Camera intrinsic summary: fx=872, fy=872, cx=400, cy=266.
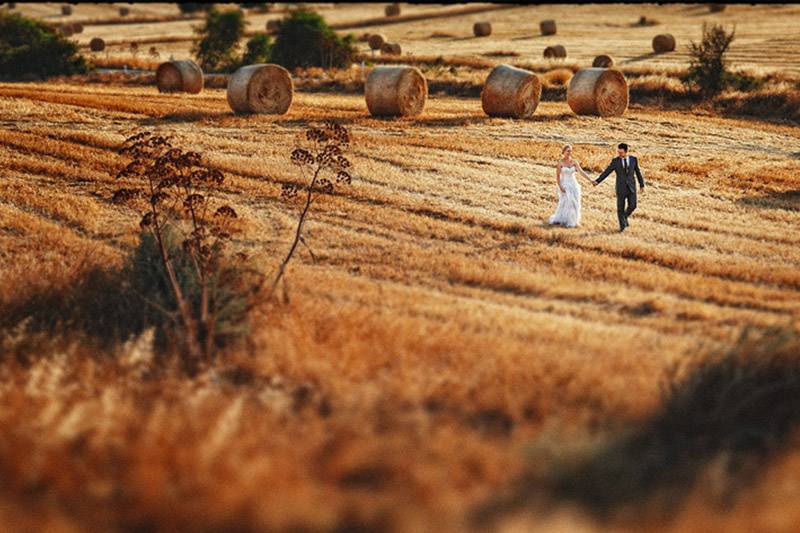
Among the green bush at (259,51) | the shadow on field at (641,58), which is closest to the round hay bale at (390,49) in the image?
the green bush at (259,51)

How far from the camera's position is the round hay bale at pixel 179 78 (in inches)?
1302

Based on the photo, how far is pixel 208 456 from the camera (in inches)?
199

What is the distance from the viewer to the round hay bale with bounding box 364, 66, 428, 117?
25.4 meters

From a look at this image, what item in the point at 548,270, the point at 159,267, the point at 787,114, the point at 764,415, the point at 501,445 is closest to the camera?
the point at 501,445

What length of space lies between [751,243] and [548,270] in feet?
12.6

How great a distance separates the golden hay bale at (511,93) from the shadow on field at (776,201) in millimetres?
10042

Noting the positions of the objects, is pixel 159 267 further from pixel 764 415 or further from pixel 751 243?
pixel 751 243

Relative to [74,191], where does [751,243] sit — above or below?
below

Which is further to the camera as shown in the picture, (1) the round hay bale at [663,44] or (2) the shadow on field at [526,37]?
(2) the shadow on field at [526,37]

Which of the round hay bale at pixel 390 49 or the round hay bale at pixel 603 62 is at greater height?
the round hay bale at pixel 390 49

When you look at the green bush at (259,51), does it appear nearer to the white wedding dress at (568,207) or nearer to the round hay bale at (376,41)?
the round hay bale at (376,41)

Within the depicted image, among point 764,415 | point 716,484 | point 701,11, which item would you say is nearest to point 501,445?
point 716,484

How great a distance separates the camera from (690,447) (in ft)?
20.3

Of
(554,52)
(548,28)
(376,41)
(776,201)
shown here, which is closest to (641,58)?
(554,52)
